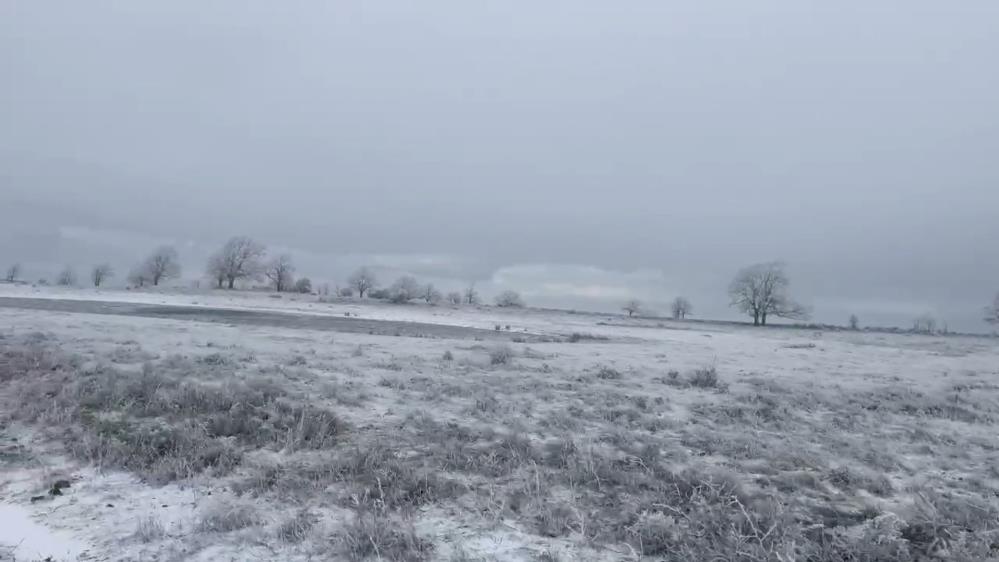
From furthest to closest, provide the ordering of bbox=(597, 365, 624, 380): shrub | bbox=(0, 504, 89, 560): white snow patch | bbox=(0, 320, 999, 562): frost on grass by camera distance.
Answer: bbox=(597, 365, 624, 380): shrub, bbox=(0, 320, 999, 562): frost on grass, bbox=(0, 504, 89, 560): white snow patch

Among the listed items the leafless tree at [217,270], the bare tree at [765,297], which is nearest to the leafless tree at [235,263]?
the leafless tree at [217,270]

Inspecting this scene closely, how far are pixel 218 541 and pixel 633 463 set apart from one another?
5.77 meters

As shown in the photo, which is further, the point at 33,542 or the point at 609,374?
the point at 609,374

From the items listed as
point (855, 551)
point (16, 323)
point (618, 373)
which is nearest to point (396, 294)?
point (16, 323)

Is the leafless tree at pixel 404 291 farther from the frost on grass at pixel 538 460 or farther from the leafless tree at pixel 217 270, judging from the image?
the frost on grass at pixel 538 460

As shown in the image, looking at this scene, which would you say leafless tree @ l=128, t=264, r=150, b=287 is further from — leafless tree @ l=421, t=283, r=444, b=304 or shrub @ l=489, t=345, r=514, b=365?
shrub @ l=489, t=345, r=514, b=365

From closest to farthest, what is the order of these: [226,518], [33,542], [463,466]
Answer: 1. [33,542]
2. [226,518]
3. [463,466]

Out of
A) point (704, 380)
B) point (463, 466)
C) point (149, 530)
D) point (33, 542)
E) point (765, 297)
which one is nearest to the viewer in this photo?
point (33, 542)

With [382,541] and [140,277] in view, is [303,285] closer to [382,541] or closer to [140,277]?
[140,277]

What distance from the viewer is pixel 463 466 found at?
A: 7.99m

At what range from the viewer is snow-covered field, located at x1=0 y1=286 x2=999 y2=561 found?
577cm

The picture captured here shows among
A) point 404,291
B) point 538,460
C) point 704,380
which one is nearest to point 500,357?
point 704,380

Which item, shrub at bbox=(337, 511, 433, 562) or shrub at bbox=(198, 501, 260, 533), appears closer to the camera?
shrub at bbox=(337, 511, 433, 562)

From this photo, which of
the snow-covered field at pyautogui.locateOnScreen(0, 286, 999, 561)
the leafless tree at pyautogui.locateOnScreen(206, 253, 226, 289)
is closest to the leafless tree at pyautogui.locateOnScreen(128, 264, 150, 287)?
the leafless tree at pyautogui.locateOnScreen(206, 253, 226, 289)
